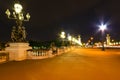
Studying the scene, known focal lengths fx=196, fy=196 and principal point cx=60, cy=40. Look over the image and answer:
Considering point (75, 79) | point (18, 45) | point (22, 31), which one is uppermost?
point (22, 31)

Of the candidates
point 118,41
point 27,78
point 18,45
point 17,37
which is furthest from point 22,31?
point 118,41

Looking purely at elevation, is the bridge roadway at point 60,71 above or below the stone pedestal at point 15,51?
below

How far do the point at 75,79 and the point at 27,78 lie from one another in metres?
2.23

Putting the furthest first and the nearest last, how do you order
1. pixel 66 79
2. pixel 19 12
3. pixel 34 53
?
pixel 34 53 → pixel 19 12 → pixel 66 79

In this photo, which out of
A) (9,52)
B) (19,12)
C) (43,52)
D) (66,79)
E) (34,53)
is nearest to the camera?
(66,79)

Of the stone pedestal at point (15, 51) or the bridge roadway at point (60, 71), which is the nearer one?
the bridge roadway at point (60, 71)

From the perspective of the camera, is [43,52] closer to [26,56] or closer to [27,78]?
[26,56]

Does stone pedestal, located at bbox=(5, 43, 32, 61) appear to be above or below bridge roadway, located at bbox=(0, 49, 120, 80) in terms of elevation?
above

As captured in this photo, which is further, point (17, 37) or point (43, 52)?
point (43, 52)

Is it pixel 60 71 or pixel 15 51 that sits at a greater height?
pixel 15 51

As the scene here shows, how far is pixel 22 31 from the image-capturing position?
20.4 m

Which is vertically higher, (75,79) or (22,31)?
(22,31)

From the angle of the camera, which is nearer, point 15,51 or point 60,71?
point 60,71

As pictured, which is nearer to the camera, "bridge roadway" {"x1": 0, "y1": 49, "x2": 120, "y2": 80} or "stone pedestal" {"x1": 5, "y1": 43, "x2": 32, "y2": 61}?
"bridge roadway" {"x1": 0, "y1": 49, "x2": 120, "y2": 80}
